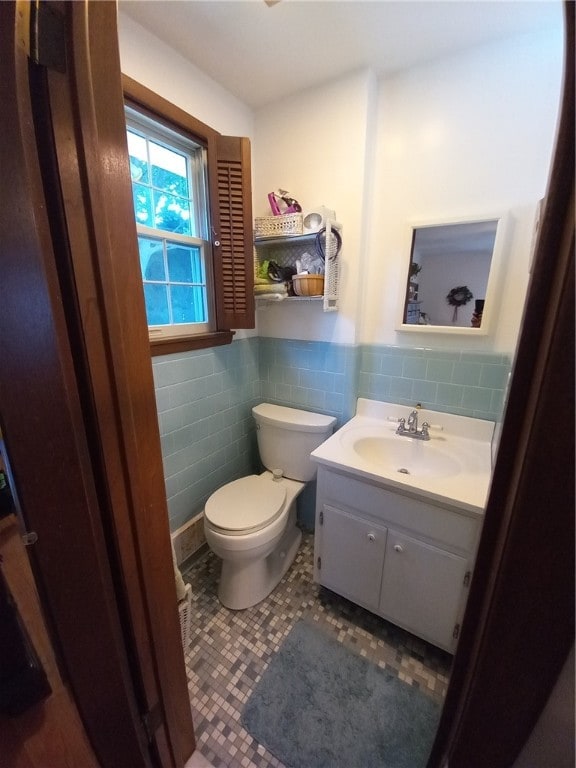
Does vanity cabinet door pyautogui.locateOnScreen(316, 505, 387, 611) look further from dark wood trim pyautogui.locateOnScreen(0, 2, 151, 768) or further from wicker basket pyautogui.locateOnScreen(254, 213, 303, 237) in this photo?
wicker basket pyautogui.locateOnScreen(254, 213, 303, 237)

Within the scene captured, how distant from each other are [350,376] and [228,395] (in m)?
0.71

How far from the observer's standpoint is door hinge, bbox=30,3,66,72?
1.38 feet

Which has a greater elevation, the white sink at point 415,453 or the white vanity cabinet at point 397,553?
the white sink at point 415,453

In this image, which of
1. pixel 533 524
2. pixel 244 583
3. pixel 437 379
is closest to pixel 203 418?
pixel 244 583

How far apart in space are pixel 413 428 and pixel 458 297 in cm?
65

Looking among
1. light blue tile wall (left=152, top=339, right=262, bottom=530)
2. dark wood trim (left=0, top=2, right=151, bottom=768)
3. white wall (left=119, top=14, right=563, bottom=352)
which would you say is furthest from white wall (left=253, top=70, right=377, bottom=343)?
dark wood trim (left=0, top=2, right=151, bottom=768)

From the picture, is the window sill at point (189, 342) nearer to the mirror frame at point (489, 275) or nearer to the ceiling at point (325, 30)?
the mirror frame at point (489, 275)

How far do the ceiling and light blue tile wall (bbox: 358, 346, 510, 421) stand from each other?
1.20 metres

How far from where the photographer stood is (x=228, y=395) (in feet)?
5.86

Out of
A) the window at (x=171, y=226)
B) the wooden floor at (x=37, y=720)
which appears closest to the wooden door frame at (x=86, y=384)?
the wooden floor at (x=37, y=720)

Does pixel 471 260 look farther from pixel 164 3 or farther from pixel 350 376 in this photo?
pixel 164 3

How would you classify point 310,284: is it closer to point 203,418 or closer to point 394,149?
point 394,149

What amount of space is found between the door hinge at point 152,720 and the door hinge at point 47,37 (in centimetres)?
137

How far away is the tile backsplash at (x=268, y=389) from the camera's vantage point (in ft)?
4.69
